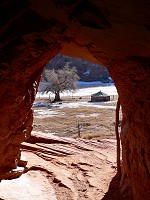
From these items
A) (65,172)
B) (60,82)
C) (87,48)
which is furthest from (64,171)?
(60,82)

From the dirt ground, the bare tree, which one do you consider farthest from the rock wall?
the bare tree

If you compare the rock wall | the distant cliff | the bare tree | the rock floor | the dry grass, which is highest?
the distant cliff

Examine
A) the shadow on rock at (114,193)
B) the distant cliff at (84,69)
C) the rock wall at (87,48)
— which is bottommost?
the shadow on rock at (114,193)

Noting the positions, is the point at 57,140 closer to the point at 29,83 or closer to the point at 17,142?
the point at 17,142

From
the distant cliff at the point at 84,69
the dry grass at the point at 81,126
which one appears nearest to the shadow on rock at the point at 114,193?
the dry grass at the point at 81,126

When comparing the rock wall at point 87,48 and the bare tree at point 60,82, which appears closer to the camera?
the rock wall at point 87,48

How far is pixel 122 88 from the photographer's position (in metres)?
6.66

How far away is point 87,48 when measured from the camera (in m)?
5.17

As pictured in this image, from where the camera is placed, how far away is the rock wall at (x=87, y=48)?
3623 mm

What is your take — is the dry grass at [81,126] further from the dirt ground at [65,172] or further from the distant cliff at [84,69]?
the distant cliff at [84,69]

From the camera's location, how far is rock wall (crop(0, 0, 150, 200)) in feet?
11.9

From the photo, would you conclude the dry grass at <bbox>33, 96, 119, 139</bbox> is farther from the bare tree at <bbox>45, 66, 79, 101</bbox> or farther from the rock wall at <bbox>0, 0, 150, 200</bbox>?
the bare tree at <bbox>45, 66, 79, 101</bbox>

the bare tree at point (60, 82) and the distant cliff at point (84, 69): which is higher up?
the distant cliff at point (84, 69)

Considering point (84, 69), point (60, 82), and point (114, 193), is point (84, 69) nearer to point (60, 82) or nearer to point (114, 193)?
point (60, 82)
